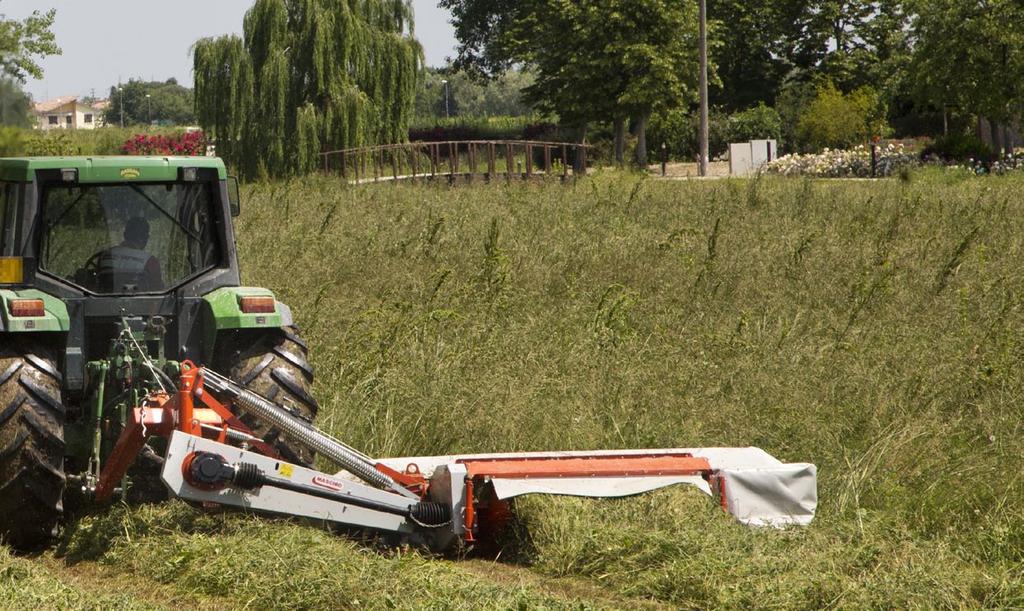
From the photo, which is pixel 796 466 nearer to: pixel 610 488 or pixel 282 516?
pixel 610 488

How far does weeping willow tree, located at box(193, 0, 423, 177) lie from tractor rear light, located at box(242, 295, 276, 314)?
22306 mm

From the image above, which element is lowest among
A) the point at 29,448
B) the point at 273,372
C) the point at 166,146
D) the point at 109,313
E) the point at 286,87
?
the point at 29,448

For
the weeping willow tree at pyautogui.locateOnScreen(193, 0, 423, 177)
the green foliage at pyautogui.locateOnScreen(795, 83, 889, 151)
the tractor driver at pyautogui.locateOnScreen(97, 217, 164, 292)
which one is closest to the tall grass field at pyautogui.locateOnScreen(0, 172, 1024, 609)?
the tractor driver at pyautogui.locateOnScreen(97, 217, 164, 292)

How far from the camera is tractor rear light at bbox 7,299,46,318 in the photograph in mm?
6473

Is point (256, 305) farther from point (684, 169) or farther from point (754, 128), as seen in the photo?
point (754, 128)

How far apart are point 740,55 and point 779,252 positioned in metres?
41.6

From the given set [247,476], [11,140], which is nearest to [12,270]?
[247,476]

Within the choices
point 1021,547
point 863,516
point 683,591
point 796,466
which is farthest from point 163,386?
point 1021,547

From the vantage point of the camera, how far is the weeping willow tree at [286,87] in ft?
97.3

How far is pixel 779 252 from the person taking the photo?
14.6 meters

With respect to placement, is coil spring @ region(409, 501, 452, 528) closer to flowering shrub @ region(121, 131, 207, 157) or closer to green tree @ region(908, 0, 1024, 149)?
flowering shrub @ region(121, 131, 207, 157)

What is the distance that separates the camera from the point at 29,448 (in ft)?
20.7

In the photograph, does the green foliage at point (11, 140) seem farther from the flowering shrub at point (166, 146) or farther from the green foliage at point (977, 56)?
the green foliage at point (977, 56)

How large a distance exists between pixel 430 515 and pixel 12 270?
254 cm
